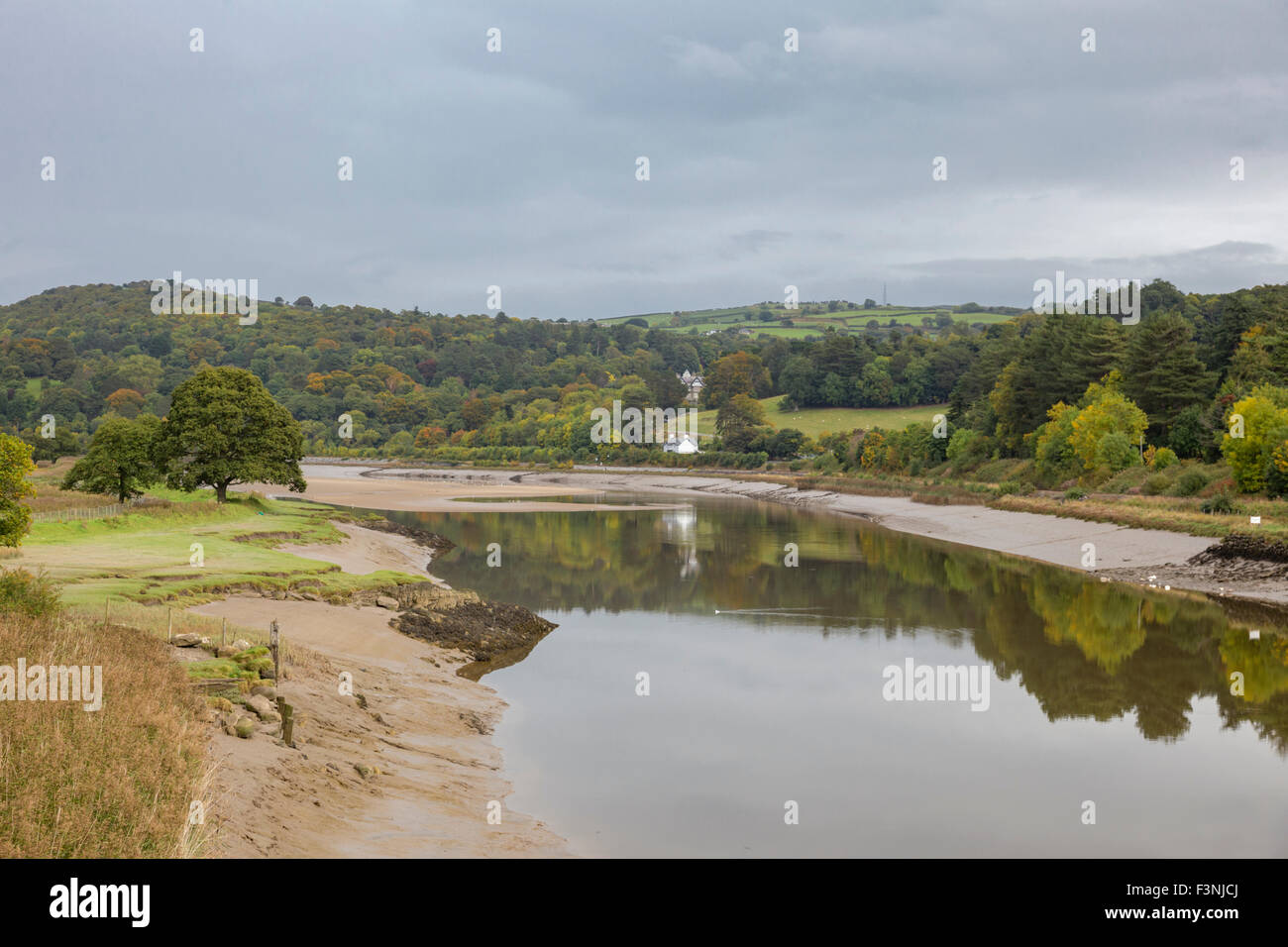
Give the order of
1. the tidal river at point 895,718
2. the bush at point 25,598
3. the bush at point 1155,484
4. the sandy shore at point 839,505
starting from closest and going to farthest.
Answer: the tidal river at point 895,718 → the bush at point 25,598 → the sandy shore at point 839,505 → the bush at point 1155,484

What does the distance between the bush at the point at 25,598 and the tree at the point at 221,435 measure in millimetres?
41457

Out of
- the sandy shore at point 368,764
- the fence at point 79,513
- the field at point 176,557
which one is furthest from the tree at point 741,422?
the sandy shore at point 368,764

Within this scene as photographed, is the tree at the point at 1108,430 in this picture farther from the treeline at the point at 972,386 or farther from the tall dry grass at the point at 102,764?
the tall dry grass at the point at 102,764

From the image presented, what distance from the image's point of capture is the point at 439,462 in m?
181

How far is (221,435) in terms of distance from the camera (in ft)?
187

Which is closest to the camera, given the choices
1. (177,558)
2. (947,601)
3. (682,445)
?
(177,558)

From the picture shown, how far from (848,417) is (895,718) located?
137m

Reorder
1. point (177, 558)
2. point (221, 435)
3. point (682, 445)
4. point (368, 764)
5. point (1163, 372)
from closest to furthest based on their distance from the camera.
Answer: point (368, 764)
point (177, 558)
point (221, 435)
point (1163, 372)
point (682, 445)

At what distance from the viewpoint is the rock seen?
15.8 metres

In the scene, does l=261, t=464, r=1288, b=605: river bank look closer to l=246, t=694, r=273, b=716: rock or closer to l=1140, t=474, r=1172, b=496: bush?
l=1140, t=474, r=1172, b=496: bush

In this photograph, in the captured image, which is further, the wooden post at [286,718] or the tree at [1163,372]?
the tree at [1163,372]

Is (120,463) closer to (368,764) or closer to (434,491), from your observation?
(368,764)

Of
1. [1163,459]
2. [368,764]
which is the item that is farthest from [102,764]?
[1163,459]

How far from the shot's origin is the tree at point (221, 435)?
5700 cm
